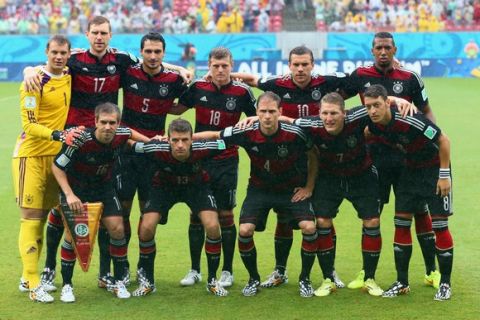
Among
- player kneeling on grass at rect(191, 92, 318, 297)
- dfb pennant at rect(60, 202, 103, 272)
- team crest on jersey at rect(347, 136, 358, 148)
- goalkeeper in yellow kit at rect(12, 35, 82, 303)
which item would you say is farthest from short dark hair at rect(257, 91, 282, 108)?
goalkeeper in yellow kit at rect(12, 35, 82, 303)

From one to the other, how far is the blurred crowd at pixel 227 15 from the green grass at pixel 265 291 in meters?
23.2

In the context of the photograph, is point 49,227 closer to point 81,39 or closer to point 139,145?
point 139,145

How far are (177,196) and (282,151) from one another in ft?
3.70

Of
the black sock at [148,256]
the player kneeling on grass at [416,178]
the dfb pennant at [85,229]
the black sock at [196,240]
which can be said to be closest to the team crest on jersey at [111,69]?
the dfb pennant at [85,229]

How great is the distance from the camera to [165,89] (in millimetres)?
9844

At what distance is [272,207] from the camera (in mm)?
9242

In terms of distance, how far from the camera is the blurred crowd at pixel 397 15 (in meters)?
36.6

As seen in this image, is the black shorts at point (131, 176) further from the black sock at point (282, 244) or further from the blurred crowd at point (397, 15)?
the blurred crowd at point (397, 15)

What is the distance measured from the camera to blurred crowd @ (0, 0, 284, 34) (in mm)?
36250

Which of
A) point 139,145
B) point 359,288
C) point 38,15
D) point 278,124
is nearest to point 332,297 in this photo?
point 359,288

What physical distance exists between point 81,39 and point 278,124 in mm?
26388

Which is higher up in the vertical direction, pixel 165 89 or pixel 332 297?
pixel 165 89

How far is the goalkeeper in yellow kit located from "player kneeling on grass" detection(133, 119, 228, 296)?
0.88 metres

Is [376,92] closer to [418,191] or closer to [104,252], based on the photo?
[418,191]
